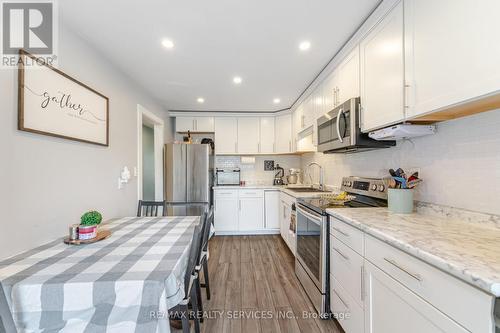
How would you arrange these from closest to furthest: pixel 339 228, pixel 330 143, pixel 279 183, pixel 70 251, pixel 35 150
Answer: pixel 70 251
pixel 35 150
pixel 339 228
pixel 330 143
pixel 279 183

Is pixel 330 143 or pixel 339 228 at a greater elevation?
pixel 330 143

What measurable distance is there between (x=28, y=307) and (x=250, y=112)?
153 inches

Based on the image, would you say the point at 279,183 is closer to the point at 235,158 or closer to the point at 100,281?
the point at 235,158

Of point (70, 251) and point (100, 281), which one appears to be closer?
point (100, 281)

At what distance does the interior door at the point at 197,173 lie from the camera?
3.65 m

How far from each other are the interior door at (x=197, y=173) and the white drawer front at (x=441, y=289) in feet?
9.73

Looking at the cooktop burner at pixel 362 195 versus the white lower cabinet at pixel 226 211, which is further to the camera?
the white lower cabinet at pixel 226 211

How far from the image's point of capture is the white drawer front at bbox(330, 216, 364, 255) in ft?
Answer: 4.21

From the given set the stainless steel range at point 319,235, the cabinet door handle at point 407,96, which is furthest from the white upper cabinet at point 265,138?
the cabinet door handle at point 407,96

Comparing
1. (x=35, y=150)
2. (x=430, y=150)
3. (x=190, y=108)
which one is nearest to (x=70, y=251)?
(x=35, y=150)

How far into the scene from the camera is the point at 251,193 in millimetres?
3986

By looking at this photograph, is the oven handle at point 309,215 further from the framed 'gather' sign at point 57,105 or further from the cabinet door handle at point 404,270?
the framed 'gather' sign at point 57,105

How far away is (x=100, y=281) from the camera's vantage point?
877 mm

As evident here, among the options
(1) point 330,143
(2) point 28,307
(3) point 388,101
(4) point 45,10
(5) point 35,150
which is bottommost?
(2) point 28,307
